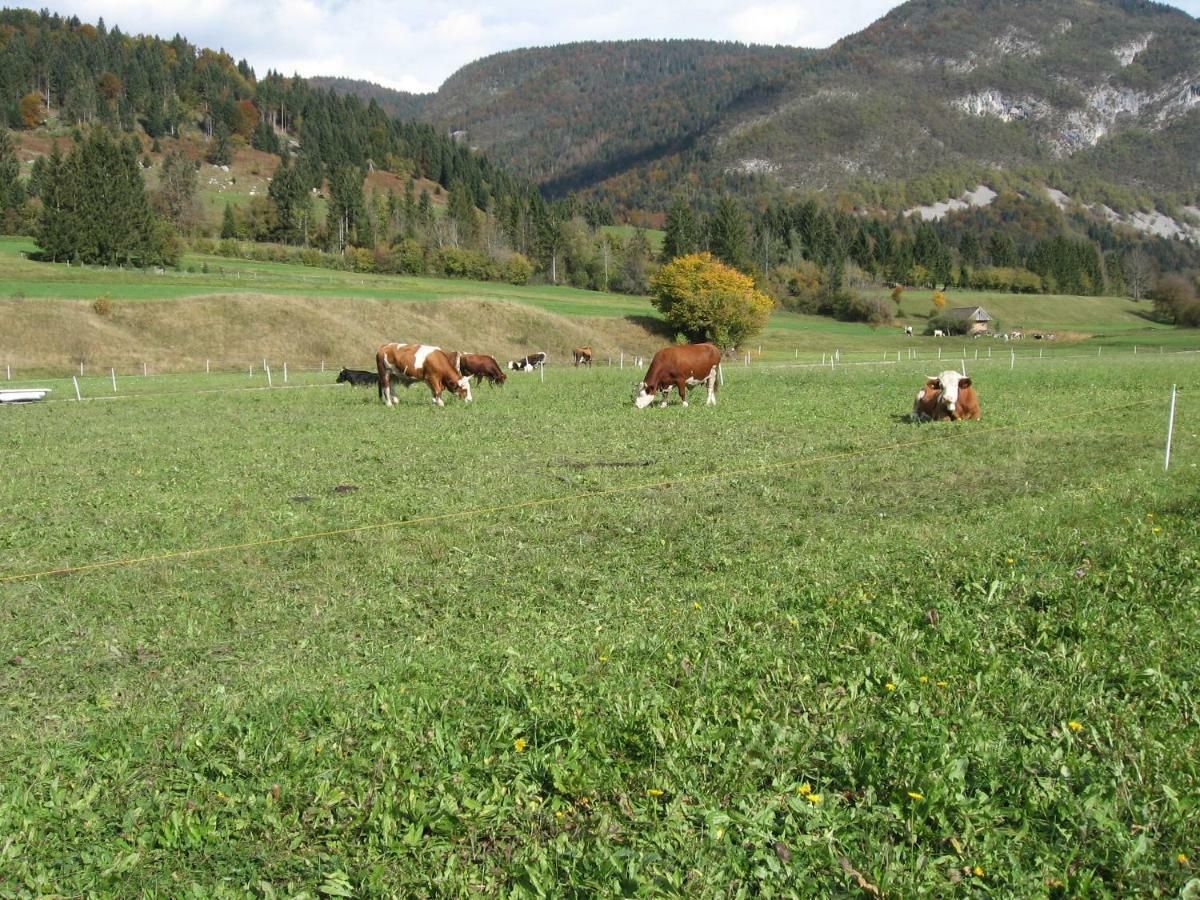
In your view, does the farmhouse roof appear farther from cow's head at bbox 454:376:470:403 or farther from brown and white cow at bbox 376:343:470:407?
brown and white cow at bbox 376:343:470:407

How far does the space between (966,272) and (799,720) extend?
180m

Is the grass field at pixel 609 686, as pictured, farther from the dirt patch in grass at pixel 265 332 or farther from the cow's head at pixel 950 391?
the dirt patch in grass at pixel 265 332

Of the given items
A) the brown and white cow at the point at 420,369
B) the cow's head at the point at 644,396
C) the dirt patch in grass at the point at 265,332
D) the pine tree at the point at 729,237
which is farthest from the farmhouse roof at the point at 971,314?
the brown and white cow at the point at 420,369

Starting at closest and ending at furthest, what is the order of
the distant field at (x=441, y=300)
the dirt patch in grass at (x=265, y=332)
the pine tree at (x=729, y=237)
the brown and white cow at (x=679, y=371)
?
the brown and white cow at (x=679, y=371)
the dirt patch in grass at (x=265, y=332)
the distant field at (x=441, y=300)
the pine tree at (x=729, y=237)

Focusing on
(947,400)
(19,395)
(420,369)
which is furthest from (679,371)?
(19,395)

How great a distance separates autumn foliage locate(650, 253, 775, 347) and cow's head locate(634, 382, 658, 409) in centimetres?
5557

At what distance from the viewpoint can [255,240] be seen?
13500cm

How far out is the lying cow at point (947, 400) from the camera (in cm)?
2130

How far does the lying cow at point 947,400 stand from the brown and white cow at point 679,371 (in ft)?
21.4

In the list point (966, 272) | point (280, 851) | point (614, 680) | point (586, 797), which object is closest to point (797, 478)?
point (614, 680)

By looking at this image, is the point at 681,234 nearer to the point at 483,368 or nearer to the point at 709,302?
the point at 709,302

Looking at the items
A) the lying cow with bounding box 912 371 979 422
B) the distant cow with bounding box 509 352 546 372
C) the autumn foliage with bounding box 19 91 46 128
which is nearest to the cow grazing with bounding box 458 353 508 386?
the distant cow with bounding box 509 352 546 372

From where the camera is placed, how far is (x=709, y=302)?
82.7 metres

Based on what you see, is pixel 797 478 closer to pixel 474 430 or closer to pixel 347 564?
pixel 347 564
